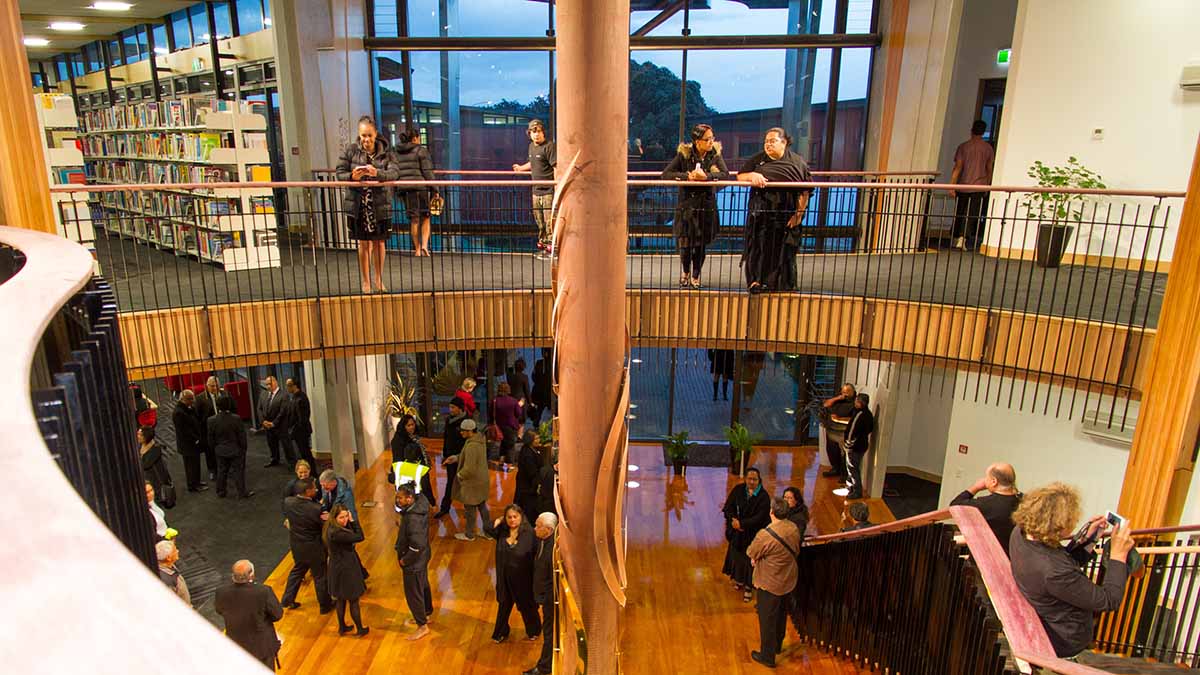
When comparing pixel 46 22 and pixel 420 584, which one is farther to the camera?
pixel 46 22

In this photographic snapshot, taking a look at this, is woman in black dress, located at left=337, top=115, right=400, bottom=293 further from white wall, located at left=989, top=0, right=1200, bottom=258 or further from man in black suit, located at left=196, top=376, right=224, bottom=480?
white wall, located at left=989, top=0, right=1200, bottom=258

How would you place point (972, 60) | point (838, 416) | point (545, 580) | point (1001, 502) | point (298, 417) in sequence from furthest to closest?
point (972, 60) < point (838, 416) < point (298, 417) < point (545, 580) < point (1001, 502)

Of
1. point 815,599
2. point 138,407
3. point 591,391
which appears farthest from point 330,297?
point 815,599

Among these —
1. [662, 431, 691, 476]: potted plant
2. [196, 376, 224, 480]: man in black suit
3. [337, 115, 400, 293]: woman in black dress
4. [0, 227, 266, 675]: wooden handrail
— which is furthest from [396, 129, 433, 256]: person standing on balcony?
[0, 227, 266, 675]: wooden handrail

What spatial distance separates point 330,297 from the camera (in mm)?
7141

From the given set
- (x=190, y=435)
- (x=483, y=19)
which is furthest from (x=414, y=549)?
(x=483, y=19)

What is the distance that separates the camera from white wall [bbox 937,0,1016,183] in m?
10.1

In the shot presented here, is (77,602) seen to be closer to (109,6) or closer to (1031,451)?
(1031,451)

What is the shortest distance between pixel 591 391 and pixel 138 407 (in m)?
8.37

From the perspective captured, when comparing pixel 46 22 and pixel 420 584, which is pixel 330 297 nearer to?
pixel 420 584

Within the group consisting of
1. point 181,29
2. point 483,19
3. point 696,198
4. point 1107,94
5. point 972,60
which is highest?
point 483,19

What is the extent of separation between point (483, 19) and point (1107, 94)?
27.5 ft

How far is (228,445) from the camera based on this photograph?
895 cm

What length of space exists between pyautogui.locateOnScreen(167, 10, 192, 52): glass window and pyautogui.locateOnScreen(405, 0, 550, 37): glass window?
119 inches
